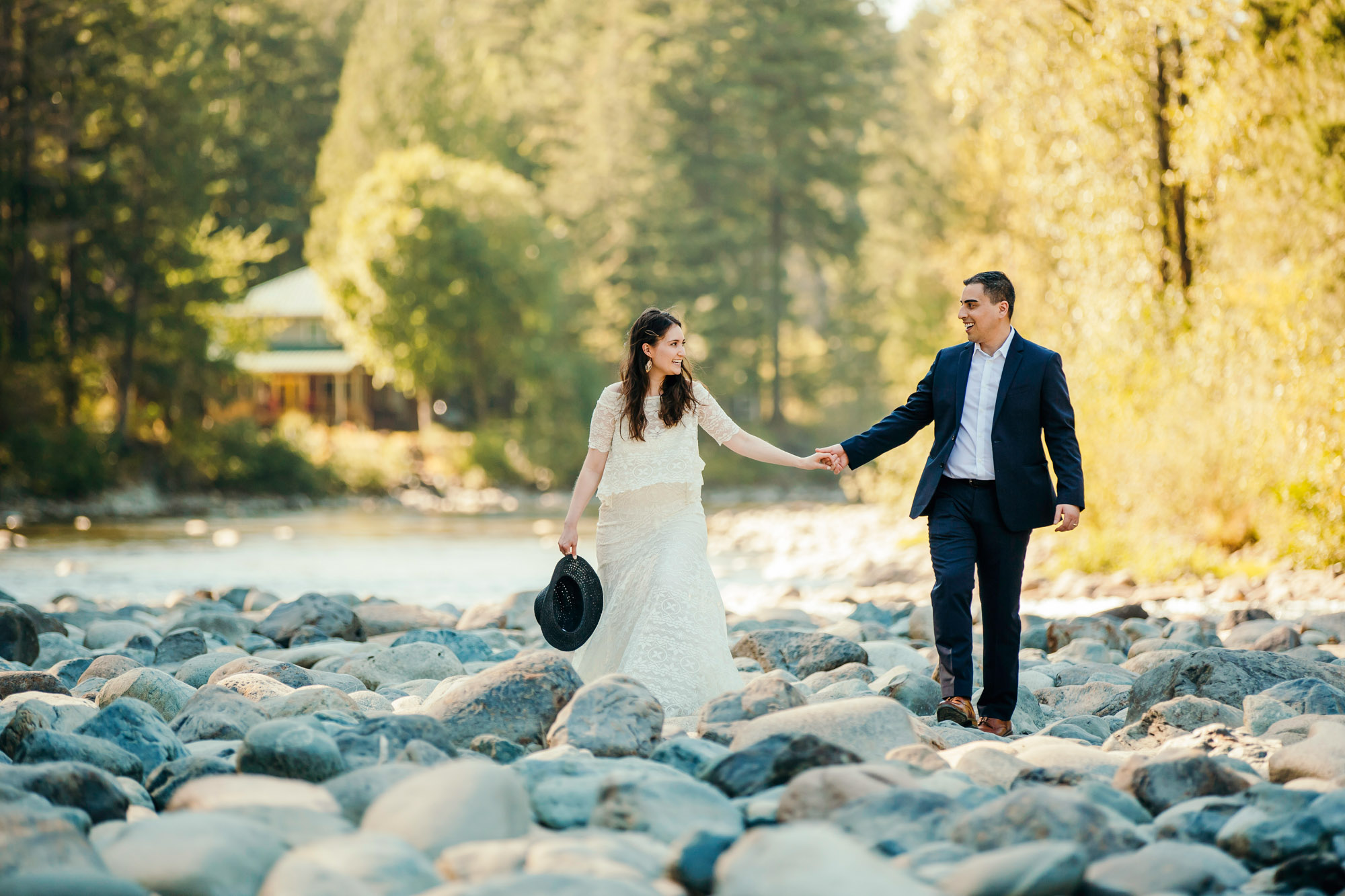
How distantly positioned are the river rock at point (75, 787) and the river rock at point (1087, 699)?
4.11 m

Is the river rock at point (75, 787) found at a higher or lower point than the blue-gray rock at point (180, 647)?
higher

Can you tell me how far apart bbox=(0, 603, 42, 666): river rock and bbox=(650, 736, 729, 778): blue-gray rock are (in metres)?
4.67

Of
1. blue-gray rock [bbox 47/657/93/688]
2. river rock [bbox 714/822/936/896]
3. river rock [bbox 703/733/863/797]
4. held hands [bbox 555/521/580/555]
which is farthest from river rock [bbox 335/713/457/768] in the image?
blue-gray rock [bbox 47/657/93/688]

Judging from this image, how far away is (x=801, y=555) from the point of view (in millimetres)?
18828

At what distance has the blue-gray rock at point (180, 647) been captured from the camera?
7422mm

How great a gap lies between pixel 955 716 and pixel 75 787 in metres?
3.39

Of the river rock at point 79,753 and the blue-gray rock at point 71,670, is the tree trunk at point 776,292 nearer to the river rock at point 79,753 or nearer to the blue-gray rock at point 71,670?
the blue-gray rock at point 71,670

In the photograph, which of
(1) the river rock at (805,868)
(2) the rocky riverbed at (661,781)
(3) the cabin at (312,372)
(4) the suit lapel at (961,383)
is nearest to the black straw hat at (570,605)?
(2) the rocky riverbed at (661,781)

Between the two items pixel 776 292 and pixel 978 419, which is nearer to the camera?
pixel 978 419

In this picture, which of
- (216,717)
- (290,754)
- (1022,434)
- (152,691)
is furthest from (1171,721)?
(152,691)

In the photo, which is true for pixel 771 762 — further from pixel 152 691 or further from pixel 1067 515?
pixel 152 691

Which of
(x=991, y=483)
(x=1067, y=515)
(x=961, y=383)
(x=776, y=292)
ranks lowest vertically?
(x=1067, y=515)

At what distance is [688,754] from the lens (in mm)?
4484

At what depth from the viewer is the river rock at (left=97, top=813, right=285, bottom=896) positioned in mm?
3217
